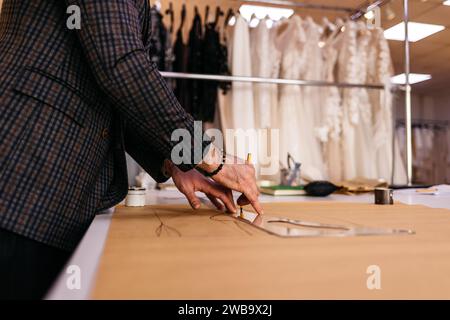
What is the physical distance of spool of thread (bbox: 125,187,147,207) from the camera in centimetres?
94

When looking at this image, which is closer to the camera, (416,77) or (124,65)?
(124,65)

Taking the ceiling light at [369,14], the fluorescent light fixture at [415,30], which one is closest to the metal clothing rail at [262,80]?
the ceiling light at [369,14]

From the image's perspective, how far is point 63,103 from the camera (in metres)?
0.65

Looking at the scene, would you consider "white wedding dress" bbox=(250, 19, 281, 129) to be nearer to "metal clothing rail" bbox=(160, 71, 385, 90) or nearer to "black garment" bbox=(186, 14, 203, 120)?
"metal clothing rail" bbox=(160, 71, 385, 90)

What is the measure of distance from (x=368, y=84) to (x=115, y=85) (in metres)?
1.72

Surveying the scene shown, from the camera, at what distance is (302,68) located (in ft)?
7.00

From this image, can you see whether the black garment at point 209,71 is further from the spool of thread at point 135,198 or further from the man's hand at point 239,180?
the man's hand at point 239,180

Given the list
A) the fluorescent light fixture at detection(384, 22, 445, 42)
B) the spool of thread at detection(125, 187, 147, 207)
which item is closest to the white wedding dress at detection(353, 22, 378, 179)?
the spool of thread at detection(125, 187, 147, 207)

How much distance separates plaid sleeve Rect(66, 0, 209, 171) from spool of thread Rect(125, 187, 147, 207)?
33 cm

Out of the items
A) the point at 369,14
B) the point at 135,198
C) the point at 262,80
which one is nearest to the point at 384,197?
the point at 135,198

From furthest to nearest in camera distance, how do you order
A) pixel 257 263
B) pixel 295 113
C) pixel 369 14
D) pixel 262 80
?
pixel 369 14, pixel 295 113, pixel 262 80, pixel 257 263

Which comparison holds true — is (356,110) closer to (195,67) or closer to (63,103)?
(195,67)

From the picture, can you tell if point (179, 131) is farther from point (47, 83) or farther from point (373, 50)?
point (373, 50)

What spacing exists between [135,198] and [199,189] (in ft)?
0.64
